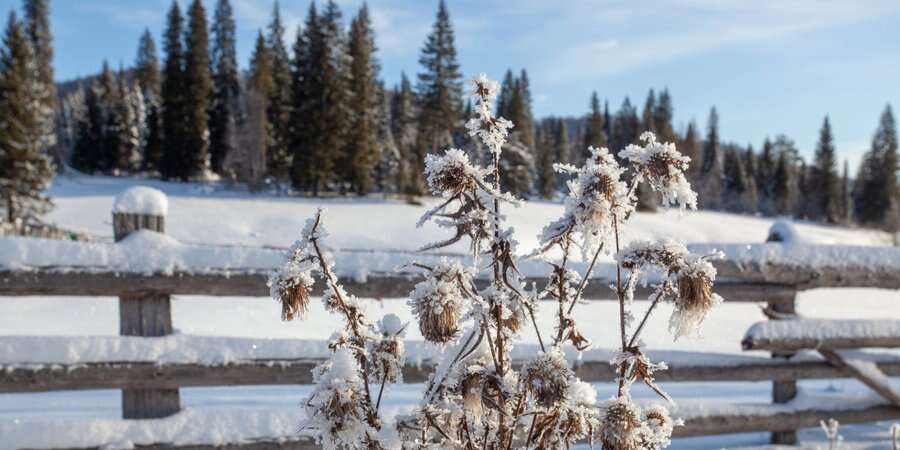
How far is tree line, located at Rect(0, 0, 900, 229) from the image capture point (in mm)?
35375

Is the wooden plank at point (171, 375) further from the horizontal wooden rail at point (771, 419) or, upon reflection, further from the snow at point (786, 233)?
the snow at point (786, 233)

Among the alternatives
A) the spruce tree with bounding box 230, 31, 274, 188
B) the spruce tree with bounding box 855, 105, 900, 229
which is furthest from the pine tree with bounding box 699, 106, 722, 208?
the spruce tree with bounding box 230, 31, 274, 188

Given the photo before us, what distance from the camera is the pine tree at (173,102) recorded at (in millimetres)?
41000

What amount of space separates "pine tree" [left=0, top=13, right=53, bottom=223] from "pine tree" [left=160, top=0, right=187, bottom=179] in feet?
46.6

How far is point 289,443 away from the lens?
3.37 meters

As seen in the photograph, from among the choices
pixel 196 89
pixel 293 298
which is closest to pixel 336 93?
pixel 196 89

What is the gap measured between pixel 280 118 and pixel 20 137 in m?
15.4

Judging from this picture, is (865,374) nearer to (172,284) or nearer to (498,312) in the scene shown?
(498,312)

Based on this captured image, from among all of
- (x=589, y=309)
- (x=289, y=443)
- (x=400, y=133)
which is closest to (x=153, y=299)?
(x=289, y=443)

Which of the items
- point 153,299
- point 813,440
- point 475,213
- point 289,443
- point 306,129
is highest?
point 306,129

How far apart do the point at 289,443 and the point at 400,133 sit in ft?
157

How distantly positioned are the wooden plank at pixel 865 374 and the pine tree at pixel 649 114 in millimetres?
55216

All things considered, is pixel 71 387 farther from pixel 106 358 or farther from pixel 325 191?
pixel 325 191

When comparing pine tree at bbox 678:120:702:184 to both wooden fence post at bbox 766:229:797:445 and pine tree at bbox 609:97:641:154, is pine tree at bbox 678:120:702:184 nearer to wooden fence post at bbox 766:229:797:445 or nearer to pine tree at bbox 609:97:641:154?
pine tree at bbox 609:97:641:154
